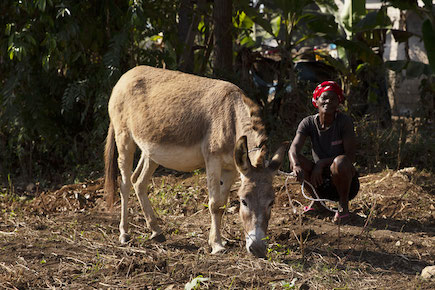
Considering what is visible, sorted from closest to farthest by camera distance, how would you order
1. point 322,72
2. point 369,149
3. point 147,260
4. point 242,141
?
point 242,141 → point 147,260 → point 369,149 → point 322,72

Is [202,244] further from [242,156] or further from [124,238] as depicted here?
[242,156]

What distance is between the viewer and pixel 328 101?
531 centimetres

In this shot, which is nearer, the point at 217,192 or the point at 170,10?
the point at 217,192

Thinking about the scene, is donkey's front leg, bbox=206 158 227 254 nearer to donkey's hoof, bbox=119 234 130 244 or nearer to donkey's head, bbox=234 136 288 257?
donkey's head, bbox=234 136 288 257

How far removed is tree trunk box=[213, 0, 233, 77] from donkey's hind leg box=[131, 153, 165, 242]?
9.53 ft

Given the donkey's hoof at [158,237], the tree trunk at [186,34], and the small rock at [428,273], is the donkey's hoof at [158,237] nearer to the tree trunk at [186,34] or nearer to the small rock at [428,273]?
the small rock at [428,273]

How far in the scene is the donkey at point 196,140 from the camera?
4.44 meters

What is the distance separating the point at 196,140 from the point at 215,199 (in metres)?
0.63

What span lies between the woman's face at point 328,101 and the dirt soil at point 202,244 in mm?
1217

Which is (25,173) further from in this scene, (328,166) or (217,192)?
(328,166)

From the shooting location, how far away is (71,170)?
8.49 meters

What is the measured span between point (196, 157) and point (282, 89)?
3593 mm

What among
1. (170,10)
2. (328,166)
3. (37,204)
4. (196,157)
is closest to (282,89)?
(170,10)

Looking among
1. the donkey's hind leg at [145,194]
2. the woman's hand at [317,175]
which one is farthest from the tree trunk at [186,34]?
the woman's hand at [317,175]
